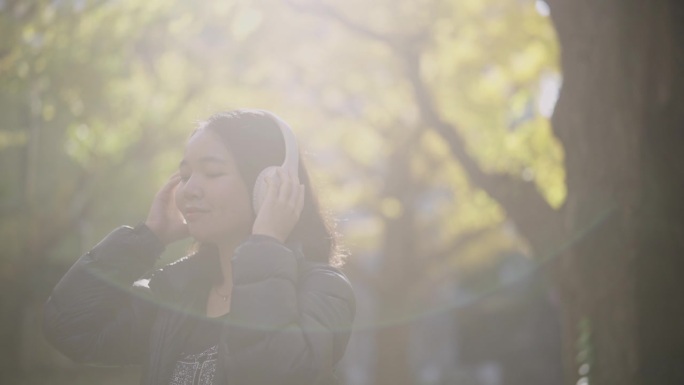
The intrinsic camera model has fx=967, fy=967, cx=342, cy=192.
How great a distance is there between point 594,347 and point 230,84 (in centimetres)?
920

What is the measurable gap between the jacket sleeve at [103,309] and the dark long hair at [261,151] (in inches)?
14.8

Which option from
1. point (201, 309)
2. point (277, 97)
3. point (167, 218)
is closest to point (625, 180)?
point (167, 218)

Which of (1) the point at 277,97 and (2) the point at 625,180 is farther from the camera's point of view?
(1) the point at 277,97

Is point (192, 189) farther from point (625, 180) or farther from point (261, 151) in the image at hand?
point (625, 180)

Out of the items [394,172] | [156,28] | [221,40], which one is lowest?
[394,172]

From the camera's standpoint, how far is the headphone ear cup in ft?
7.54

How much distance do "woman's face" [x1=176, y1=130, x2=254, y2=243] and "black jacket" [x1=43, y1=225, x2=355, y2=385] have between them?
0.16 metres

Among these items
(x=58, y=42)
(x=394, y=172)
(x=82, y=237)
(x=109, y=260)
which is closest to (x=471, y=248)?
(x=394, y=172)

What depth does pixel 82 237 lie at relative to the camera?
1589cm

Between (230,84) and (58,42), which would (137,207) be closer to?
(230,84)

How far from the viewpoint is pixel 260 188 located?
90.9 inches

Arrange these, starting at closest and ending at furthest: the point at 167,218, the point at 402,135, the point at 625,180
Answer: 1. the point at 167,218
2. the point at 625,180
3. the point at 402,135

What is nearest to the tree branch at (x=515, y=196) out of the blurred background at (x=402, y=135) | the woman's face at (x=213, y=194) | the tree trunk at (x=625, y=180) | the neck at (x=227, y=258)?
the blurred background at (x=402, y=135)

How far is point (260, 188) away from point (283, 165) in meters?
0.09
